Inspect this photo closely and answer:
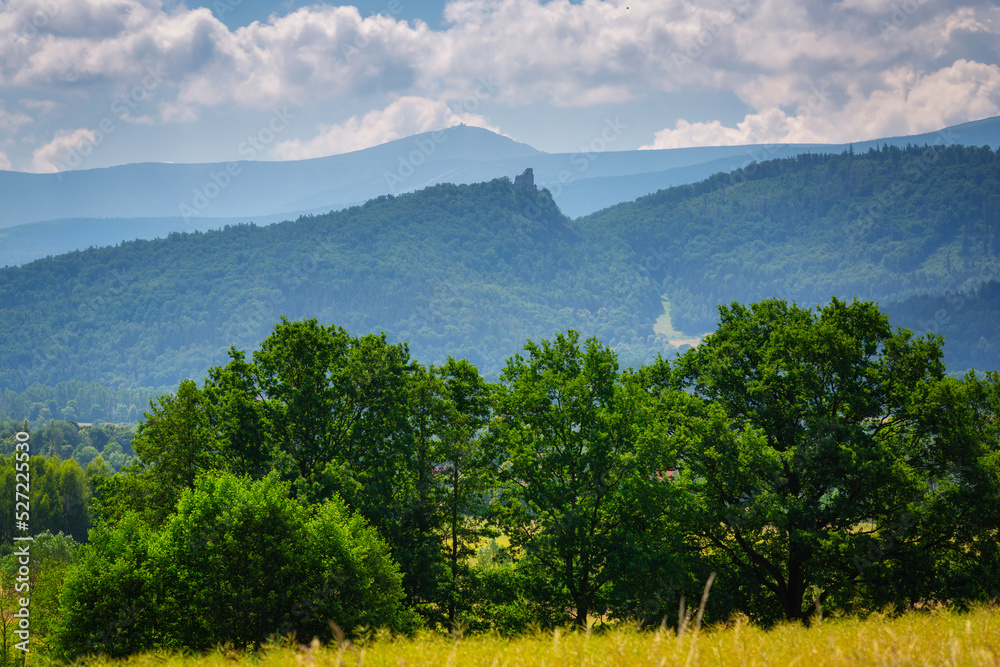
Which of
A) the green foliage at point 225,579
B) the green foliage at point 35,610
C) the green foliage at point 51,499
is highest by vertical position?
the green foliage at point 225,579

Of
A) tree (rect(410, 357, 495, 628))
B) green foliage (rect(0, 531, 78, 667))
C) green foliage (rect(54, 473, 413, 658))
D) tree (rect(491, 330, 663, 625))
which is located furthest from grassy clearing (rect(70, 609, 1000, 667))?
tree (rect(410, 357, 495, 628))

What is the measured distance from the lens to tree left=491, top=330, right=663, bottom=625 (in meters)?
23.2

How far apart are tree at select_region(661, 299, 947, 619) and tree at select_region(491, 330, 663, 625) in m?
1.59

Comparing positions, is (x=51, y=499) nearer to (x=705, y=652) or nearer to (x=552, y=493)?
(x=552, y=493)

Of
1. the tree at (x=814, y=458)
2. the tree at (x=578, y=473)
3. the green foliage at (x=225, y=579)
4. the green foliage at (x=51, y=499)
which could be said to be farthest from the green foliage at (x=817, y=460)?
the green foliage at (x=51, y=499)

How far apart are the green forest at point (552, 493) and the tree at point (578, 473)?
89 millimetres

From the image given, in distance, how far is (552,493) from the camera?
24188 millimetres

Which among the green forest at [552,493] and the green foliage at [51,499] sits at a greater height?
the green forest at [552,493]

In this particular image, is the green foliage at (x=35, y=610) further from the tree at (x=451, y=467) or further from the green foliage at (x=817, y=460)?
the green foliage at (x=817, y=460)

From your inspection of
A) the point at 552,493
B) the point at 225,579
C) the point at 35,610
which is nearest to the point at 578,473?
the point at 552,493

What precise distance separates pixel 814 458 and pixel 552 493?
8.43 meters

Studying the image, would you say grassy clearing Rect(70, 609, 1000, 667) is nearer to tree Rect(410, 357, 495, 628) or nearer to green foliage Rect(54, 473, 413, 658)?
green foliage Rect(54, 473, 413, 658)

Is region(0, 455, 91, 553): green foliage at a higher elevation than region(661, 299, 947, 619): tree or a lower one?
lower

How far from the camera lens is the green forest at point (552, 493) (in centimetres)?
1962
